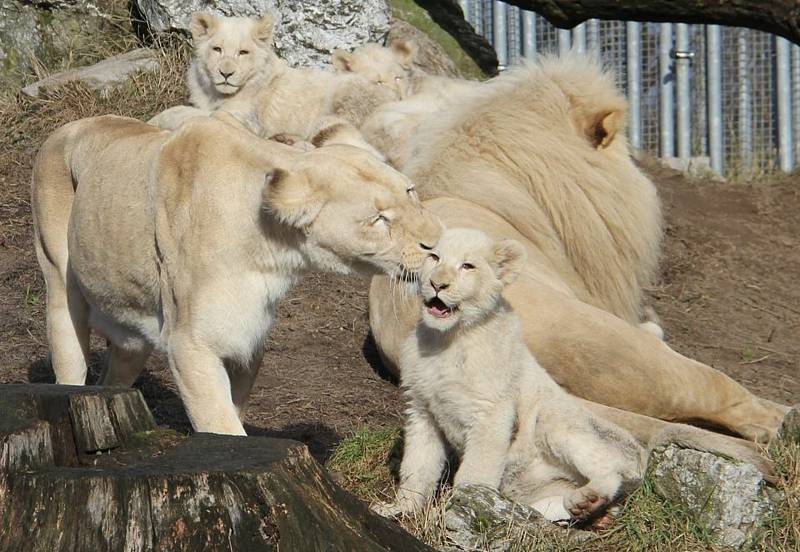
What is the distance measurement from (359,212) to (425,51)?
748 centimetres

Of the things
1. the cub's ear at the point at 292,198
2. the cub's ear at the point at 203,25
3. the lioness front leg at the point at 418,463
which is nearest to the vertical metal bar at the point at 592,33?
the cub's ear at the point at 203,25

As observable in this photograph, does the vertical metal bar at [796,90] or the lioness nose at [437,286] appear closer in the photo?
the lioness nose at [437,286]

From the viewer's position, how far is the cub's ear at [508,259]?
4.13m

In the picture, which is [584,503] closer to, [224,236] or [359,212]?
[359,212]

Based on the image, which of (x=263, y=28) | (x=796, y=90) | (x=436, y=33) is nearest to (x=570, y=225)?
(x=263, y=28)

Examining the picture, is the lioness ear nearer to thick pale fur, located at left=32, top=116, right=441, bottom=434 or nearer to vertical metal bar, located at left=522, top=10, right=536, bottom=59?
thick pale fur, located at left=32, top=116, right=441, bottom=434

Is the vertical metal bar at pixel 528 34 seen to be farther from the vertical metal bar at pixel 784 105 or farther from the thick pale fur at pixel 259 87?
the thick pale fur at pixel 259 87

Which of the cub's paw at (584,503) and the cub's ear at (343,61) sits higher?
the cub's ear at (343,61)

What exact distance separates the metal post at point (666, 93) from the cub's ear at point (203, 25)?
5.15 metres

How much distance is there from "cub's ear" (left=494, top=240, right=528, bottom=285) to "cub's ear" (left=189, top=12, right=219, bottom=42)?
5.43 meters

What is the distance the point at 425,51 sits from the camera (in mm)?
11070

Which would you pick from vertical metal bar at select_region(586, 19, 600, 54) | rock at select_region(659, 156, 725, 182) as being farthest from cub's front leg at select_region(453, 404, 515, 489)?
vertical metal bar at select_region(586, 19, 600, 54)

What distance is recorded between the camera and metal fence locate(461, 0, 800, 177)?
12.1m

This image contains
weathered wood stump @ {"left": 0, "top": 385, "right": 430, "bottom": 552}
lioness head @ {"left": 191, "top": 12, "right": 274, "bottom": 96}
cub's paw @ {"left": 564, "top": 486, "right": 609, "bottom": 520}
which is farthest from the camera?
lioness head @ {"left": 191, "top": 12, "right": 274, "bottom": 96}
